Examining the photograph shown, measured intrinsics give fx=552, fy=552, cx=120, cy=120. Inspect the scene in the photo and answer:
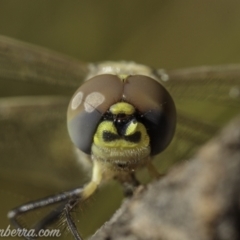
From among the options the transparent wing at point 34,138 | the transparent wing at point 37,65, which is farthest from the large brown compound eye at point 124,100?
the transparent wing at point 34,138

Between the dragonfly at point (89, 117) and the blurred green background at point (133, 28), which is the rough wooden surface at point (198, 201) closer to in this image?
the dragonfly at point (89, 117)

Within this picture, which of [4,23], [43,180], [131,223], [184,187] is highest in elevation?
[184,187]

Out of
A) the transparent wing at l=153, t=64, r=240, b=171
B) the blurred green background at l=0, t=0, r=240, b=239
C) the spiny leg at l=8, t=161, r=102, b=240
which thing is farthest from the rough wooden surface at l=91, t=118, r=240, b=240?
the blurred green background at l=0, t=0, r=240, b=239

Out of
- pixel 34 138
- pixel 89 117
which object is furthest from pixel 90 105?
pixel 34 138

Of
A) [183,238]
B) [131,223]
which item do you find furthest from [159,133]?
[183,238]

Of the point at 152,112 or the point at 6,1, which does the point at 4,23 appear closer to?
Answer: the point at 6,1
